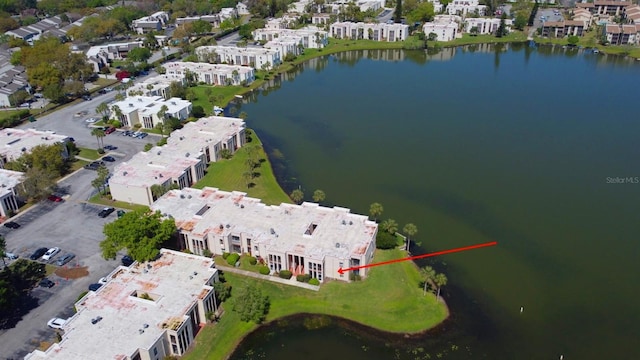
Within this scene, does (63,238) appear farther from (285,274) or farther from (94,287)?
(285,274)

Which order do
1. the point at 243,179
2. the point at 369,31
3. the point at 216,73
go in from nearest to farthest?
the point at 243,179, the point at 216,73, the point at 369,31

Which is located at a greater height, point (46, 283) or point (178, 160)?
point (178, 160)

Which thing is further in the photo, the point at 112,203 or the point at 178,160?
the point at 178,160

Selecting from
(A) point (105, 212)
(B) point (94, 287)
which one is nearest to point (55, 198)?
(A) point (105, 212)

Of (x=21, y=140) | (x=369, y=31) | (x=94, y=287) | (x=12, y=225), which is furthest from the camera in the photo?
(x=369, y=31)

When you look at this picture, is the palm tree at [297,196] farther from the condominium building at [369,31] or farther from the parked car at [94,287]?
the condominium building at [369,31]

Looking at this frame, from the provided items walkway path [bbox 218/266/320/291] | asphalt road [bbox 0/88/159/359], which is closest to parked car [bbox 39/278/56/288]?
asphalt road [bbox 0/88/159/359]

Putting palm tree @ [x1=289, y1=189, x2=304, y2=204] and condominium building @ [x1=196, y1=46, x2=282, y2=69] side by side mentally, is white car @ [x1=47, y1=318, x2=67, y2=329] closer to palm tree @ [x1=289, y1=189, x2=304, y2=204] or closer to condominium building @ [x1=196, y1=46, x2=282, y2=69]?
palm tree @ [x1=289, y1=189, x2=304, y2=204]
